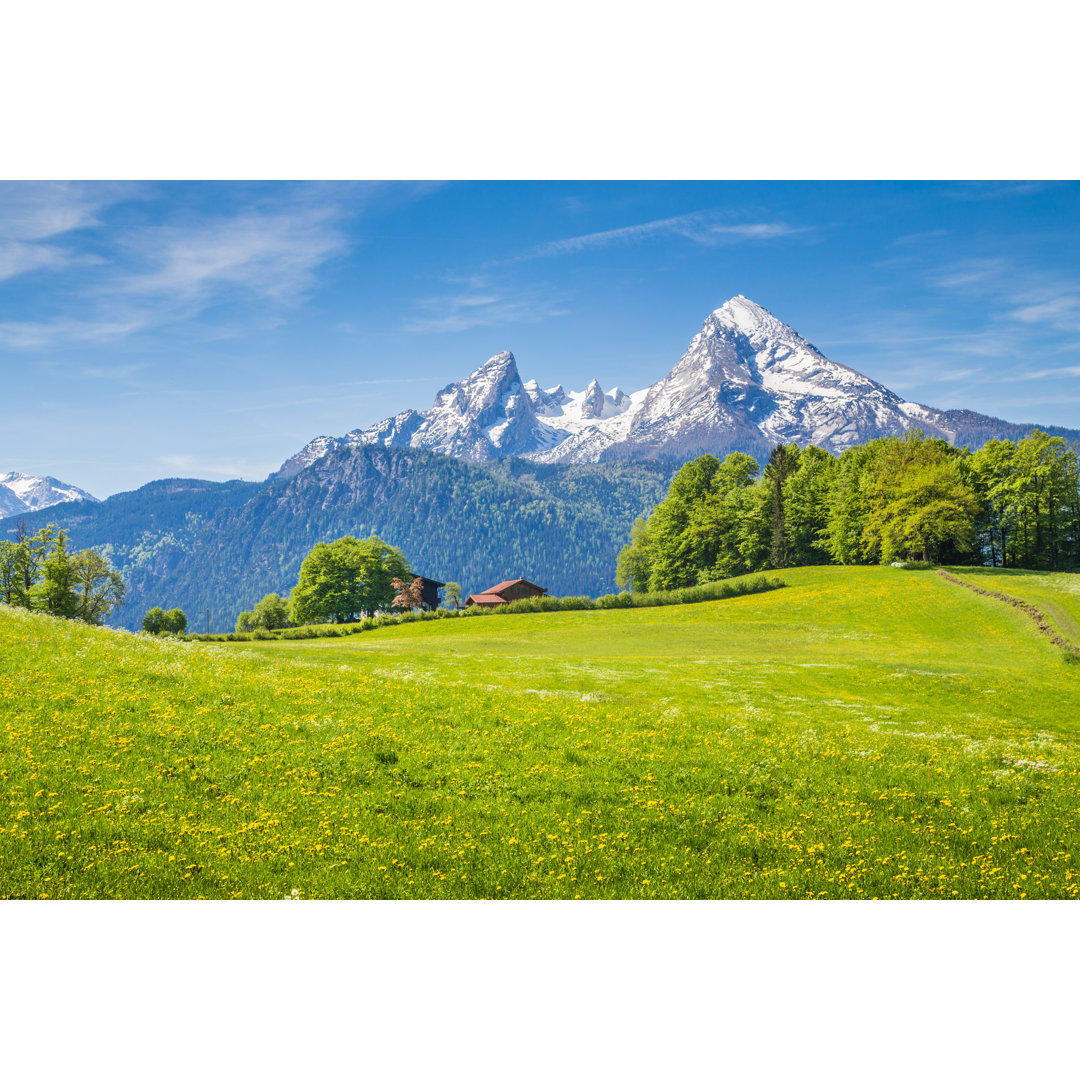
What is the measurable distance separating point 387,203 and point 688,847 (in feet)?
54.1

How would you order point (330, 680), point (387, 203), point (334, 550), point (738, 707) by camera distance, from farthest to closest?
point (334, 550) < point (738, 707) < point (330, 680) < point (387, 203)

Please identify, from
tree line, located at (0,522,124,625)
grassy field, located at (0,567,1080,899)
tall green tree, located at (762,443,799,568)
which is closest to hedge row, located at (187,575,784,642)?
tall green tree, located at (762,443,799,568)

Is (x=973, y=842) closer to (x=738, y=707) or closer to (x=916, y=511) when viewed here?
(x=738, y=707)

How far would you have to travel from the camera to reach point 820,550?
259 feet

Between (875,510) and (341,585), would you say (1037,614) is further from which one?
(341,585)

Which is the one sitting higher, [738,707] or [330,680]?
[330,680]

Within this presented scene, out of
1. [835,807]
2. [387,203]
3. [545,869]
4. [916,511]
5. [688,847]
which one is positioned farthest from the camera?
Answer: [916,511]

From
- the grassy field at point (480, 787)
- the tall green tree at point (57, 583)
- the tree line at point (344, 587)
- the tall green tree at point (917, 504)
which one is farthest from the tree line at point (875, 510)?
the tall green tree at point (57, 583)

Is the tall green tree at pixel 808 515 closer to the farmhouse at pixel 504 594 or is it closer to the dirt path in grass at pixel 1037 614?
the dirt path in grass at pixel 1037 614

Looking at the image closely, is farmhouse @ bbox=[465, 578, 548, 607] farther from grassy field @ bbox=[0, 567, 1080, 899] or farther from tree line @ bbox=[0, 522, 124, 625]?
grassy field @ bbox=[0, 567, 1080, 899]

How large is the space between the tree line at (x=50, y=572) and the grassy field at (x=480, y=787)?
4235cm

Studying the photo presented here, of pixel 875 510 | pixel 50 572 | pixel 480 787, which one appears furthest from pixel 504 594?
pixel 480 787

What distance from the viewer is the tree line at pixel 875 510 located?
62.4m

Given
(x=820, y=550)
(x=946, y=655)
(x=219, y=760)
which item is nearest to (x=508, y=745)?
(x=219, y=760)
